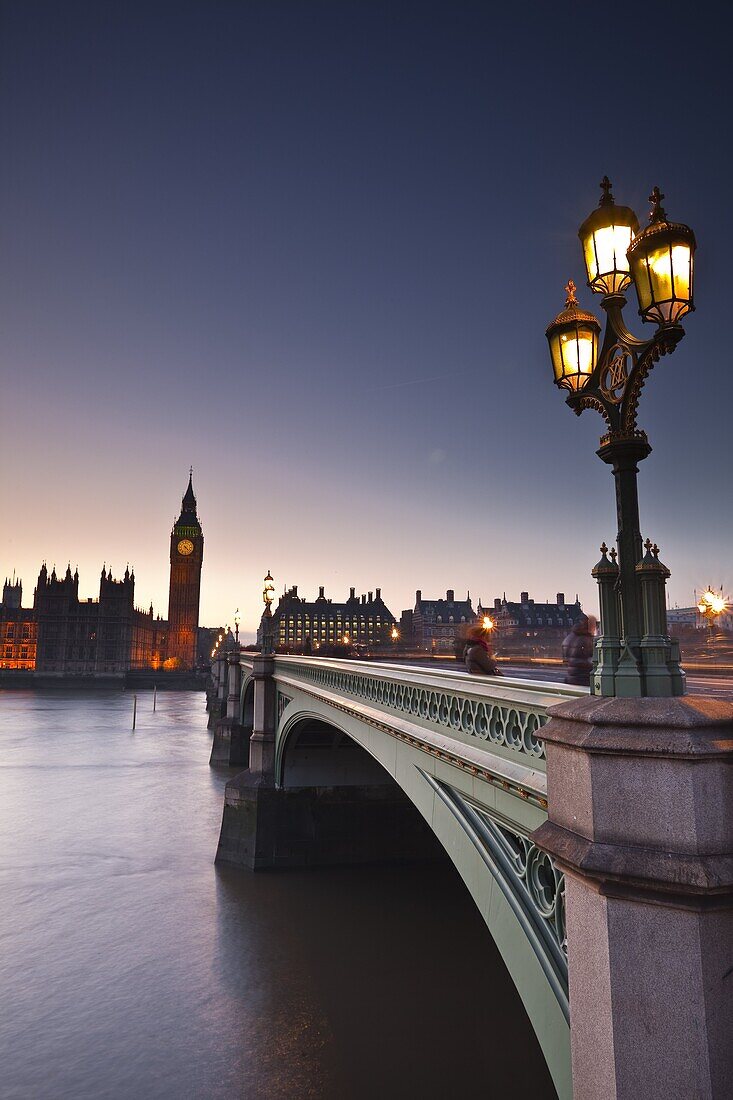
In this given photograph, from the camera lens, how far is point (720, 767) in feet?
10.7

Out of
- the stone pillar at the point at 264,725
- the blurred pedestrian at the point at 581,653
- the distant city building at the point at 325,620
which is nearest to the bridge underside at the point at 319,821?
the stone pillar at the point at 264,725

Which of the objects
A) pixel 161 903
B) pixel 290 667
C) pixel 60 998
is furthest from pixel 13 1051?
pixel 290 667

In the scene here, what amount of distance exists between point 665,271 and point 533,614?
16166 cm

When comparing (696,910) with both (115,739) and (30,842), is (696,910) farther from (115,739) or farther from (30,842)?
(115,739)

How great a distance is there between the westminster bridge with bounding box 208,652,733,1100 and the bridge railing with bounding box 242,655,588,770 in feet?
0.08

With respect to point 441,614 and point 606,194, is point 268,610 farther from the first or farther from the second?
point 441,614

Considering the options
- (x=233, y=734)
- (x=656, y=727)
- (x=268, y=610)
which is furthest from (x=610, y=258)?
(x=233, y=734)

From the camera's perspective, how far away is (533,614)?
160750mm

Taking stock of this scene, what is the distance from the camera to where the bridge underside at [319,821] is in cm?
2366

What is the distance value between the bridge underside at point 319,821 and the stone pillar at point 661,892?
808 inches

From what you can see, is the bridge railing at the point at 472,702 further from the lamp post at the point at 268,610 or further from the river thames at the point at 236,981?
the lamp post at the point at 268,610

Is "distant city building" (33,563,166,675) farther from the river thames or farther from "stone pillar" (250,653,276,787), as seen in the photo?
"stone pillar" (250,653,276,787)

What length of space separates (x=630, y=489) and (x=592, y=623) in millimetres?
3650

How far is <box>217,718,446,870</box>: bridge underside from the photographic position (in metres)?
23.7
